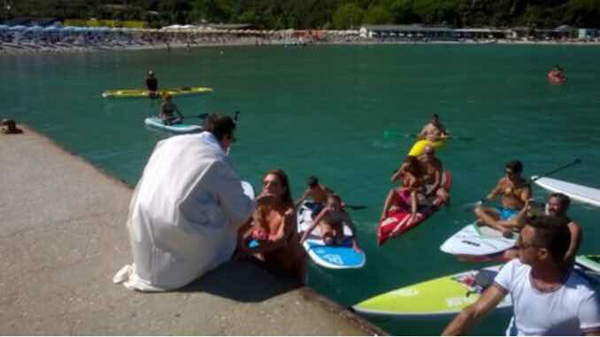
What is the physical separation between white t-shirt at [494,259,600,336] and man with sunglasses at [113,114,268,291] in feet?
7.29

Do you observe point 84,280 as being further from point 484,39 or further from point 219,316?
point 484,39

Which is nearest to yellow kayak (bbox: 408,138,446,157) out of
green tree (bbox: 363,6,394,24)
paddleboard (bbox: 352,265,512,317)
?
paddleboard (bbox: 352,265,512,317)

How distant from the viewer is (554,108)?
28.7 m

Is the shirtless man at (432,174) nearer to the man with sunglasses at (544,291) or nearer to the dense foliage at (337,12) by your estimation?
the man with sunglasses at (544,291)

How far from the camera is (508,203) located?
1005 cm

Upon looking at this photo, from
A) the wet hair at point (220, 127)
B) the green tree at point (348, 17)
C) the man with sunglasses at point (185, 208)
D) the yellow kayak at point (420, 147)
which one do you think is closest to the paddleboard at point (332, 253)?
the man with sunglasses at point (185, 208)

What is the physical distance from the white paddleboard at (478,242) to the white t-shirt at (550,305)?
15.9 ft

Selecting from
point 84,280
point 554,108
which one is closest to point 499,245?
point 84,280

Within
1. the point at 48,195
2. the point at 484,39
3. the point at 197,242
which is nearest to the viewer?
the point at 197,242

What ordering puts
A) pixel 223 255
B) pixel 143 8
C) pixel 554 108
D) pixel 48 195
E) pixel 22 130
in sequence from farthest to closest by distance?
pixel 143 8 < pixel 554 108 < pixel 22 130 < pixel 48 195 < pixel 223 255

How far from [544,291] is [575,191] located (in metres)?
9.15

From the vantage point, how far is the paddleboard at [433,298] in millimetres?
6711

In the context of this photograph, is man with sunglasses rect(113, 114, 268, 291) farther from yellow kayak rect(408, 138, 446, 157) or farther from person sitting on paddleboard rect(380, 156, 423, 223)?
yellow kayak rect(408, 138, 446, 157)

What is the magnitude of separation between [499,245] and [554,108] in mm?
22502
